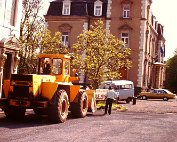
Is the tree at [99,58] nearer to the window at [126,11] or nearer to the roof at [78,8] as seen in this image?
the window at [126,11]

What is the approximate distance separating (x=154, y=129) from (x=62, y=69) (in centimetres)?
484

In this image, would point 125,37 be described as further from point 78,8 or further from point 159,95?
point 159,95

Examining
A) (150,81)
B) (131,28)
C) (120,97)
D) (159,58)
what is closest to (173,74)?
(159,58)

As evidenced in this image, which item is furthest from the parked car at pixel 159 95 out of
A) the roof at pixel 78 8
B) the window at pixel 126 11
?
the roof at pixel 78 8

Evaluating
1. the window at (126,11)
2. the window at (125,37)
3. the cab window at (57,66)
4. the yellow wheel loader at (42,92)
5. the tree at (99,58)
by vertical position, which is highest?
the window at (126,11)

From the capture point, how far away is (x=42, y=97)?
1345 cm

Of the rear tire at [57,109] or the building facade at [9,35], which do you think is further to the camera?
the building facade at [9,35]

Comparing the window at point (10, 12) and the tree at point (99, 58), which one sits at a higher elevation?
the window at point (10, 12)

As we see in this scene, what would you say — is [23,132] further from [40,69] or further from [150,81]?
[150,81]

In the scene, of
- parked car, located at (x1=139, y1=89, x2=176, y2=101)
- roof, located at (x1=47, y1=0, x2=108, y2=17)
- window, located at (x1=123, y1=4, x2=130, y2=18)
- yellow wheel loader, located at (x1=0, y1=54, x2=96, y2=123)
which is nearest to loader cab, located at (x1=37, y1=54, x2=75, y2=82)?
yellow wheel loader, located at (x1=0, y1=54, x2=96, y2=123)

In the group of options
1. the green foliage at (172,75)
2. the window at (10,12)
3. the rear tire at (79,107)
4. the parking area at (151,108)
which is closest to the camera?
the rear tire at (79,107)

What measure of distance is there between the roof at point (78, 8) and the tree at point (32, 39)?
28.1 ft

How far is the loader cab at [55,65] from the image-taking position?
48.5ft

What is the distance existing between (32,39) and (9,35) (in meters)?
11.7
